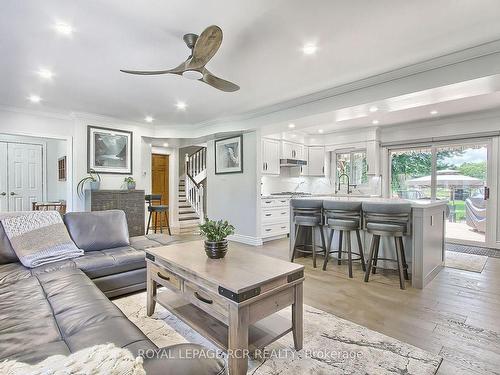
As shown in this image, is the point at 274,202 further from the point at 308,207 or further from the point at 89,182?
the point at 89,182

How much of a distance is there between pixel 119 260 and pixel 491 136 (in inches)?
255

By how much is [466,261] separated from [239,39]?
4521 millimetres

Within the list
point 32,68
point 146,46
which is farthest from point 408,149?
point 32,68

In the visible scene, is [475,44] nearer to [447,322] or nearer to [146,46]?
[447,322]

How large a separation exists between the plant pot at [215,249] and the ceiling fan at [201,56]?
62.2 inches

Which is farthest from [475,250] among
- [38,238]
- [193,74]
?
[38,238]

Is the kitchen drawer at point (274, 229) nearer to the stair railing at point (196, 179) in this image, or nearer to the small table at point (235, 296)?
the stair railing at point (196, 179)

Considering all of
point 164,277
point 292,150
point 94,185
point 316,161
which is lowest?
point 164,277

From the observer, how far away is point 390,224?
3.12 meters

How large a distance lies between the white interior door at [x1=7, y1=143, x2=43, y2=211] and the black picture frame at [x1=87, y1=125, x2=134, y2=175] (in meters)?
2.43

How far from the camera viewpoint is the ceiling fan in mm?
2041

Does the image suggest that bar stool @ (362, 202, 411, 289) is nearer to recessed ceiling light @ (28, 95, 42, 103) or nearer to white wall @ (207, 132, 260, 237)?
white wall @ (207, 132, 260, 237)

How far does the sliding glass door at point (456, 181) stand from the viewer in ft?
17.0

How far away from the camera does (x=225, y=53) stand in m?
2.79
